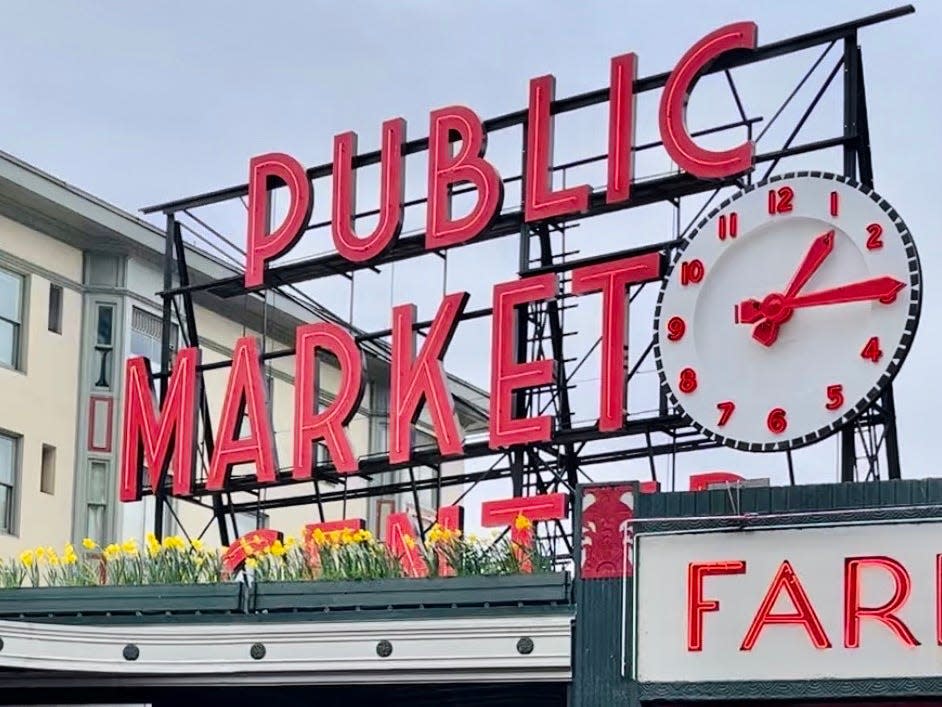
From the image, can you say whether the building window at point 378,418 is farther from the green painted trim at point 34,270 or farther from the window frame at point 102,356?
the green painted trim at point 34,270

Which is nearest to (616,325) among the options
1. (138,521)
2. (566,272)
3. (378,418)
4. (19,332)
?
(566,272)

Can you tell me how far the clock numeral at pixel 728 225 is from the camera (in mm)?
25750

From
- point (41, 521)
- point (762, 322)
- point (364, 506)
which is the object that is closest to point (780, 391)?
point (762, 322)

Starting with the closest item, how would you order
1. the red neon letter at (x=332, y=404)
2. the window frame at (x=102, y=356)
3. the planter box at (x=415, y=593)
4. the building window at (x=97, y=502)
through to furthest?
Answer: the planter box at (x=415, y=593), the red neon letter at (x=332, y=404), the building window at (x=97, y=502), the window frame at (x=102, y=356)

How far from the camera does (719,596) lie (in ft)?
53.1

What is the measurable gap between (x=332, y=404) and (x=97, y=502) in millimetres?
15521

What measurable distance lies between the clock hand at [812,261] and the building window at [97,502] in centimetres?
2362

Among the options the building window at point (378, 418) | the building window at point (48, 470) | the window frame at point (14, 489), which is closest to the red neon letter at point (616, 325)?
the window frame at point (14, 489)

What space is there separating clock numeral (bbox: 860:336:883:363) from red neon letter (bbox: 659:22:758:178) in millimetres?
4477

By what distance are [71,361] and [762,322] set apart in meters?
23.8

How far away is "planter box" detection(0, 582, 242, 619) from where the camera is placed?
60.6 ft

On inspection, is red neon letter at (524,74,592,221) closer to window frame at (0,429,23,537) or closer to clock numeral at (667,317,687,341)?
clock numeral at (667,317,687,341)

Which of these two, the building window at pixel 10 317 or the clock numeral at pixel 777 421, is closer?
the clock numeral at pixel 777 421

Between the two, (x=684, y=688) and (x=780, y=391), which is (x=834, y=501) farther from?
(x=780, y=391)
